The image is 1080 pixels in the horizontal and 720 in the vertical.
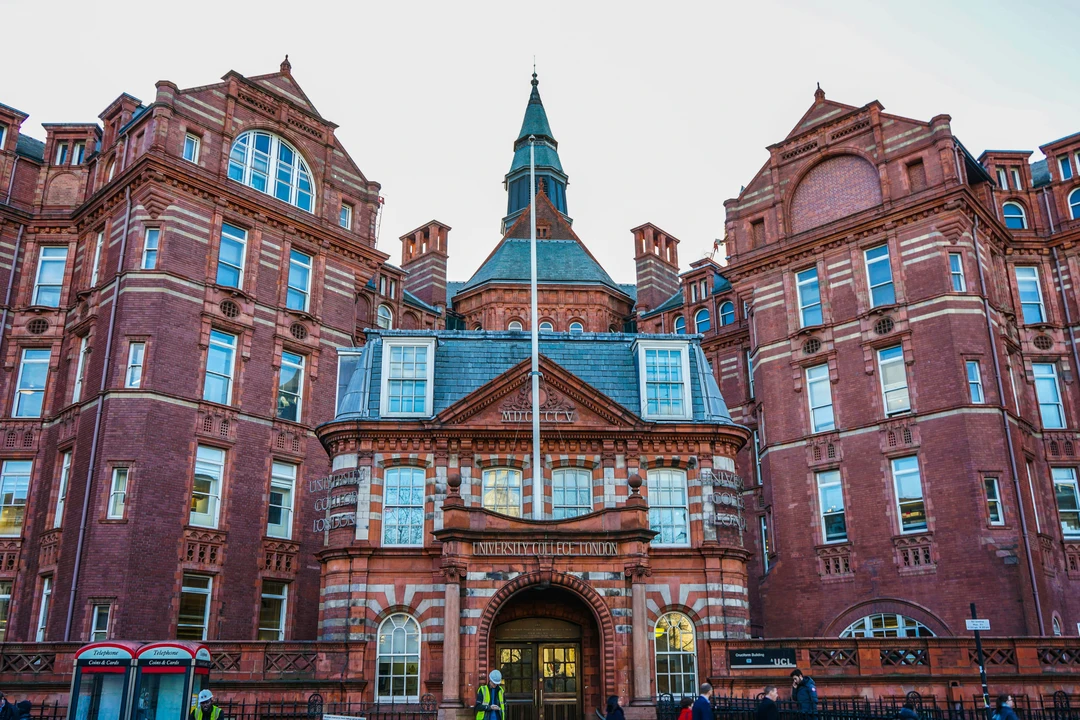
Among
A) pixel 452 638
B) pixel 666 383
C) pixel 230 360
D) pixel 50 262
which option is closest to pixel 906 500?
pixel 666 383

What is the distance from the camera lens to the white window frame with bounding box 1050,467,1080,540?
37.9 metres

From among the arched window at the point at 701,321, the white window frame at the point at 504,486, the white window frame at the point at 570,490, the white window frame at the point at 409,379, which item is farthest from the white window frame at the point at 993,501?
the white window frame at the point at 409,379

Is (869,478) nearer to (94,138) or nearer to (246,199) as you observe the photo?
(246,199)

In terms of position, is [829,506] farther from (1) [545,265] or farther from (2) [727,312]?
(1) [545,265]

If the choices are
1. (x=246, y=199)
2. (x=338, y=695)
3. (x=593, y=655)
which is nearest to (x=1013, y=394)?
(x=593, y=655)

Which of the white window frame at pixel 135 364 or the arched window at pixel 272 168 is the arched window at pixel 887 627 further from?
the arched window at pixel 272 168

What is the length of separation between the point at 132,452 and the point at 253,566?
607 cm

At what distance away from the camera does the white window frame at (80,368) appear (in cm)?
3650

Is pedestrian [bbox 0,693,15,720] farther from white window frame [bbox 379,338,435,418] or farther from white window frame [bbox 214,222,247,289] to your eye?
white window frame [bbox 214,222,247,289]

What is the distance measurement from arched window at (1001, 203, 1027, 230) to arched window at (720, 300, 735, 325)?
13595mm

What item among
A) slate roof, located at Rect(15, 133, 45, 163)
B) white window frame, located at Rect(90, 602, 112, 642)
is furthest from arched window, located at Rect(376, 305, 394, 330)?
white window frame, located at Rect(90, 602, 112, 642)

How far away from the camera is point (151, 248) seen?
36.5 metres

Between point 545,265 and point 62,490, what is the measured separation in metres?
34.0

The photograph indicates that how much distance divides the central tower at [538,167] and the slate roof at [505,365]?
149 feet
